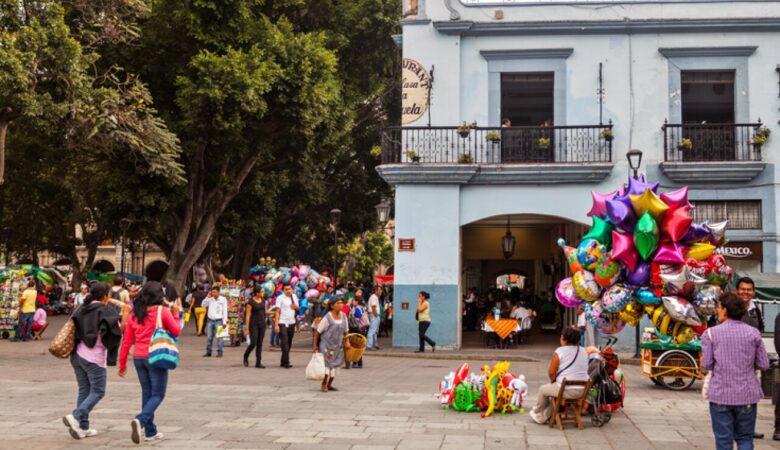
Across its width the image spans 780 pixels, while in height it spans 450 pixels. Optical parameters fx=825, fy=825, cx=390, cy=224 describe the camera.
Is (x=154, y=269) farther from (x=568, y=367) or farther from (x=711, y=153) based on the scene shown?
(x=568, y=367)

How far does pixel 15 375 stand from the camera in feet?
48.4

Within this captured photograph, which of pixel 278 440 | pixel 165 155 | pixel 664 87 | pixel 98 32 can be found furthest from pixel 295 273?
pixel 278 440

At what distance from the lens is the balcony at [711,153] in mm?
19797

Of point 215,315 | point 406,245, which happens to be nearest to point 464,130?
point 406,245

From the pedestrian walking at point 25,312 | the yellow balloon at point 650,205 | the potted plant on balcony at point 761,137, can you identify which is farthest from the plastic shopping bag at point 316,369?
the pedestrian walking at point 25,312

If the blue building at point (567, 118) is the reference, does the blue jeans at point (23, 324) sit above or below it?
below

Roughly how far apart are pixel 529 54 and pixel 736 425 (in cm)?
1514

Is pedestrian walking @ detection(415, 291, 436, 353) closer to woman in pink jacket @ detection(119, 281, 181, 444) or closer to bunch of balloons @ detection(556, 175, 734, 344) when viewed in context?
bunch of balloons @ detection(556, 175, 734, 344)

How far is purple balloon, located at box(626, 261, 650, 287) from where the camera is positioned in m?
11.6

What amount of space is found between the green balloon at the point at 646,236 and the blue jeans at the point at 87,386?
23.3 ft

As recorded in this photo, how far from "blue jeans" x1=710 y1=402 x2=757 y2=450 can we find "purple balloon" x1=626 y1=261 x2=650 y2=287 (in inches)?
183

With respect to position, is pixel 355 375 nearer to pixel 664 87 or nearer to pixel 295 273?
pixel 295 273

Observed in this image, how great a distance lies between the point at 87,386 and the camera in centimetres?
891

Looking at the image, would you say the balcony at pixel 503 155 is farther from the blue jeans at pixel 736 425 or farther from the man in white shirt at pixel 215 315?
the blue jeans at pixel 736 425
